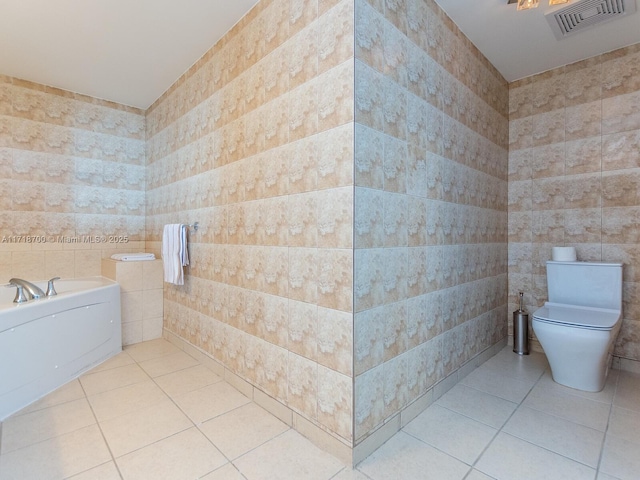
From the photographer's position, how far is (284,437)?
1562 mm

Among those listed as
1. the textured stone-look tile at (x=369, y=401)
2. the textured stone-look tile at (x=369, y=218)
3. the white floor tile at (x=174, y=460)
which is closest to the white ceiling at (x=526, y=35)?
the textured stone-look tile at (x=369, y=218)

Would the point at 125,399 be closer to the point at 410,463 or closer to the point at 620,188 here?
the point at 410,463

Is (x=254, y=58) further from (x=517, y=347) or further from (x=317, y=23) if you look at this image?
(x=517, y=347)

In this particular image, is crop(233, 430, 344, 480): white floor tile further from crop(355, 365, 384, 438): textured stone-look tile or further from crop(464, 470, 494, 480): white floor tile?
crop(464, 470, 494, 480): white floor tile

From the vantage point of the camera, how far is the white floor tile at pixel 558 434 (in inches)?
56.1

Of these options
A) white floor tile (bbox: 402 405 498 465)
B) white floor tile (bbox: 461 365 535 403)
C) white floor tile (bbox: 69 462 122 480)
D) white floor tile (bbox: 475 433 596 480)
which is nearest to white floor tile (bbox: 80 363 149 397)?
white floor tile (bbox: 69 462 122 480)

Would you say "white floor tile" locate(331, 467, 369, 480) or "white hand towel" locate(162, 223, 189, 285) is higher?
"white hand towel" locate(162, 223, 189, 285)

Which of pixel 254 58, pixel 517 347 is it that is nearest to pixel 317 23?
pixel 254 58

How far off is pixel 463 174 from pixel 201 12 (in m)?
1.98

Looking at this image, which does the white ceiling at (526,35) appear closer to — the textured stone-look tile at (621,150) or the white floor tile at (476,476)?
the textured stone-look tile at (621,150)

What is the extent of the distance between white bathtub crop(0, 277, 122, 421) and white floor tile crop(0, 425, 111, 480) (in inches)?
19.1

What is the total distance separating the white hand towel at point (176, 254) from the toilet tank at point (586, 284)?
112 inches

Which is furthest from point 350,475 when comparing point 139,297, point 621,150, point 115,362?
point 621,150

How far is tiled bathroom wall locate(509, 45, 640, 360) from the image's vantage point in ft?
7.50
